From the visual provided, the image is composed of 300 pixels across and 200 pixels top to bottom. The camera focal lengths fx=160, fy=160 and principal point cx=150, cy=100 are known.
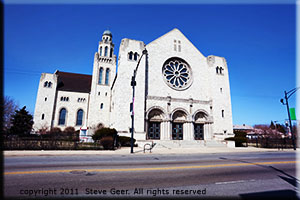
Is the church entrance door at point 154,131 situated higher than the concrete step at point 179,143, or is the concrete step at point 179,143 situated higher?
the church entrance door at point 154,131

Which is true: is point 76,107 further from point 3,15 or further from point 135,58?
point 3,15

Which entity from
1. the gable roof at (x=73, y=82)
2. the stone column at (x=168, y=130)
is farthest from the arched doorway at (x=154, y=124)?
the gable roof at (x=73, y=82)

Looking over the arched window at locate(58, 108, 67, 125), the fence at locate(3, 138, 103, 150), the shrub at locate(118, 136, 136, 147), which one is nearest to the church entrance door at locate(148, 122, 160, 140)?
the shrub at locate(118, 136, 136, 147)

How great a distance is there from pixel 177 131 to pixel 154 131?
14.1 feet

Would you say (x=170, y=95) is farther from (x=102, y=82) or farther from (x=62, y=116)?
(x=62, y=116)

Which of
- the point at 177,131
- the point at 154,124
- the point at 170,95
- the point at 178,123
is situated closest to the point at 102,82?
the point at 170,95

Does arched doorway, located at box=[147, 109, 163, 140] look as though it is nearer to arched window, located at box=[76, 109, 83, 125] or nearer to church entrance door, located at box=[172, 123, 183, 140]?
church entrance door, located at box=[172, 123, 183, 140]

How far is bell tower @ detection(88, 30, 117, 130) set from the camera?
1613 inches

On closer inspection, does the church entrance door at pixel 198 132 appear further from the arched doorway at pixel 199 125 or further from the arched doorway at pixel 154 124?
the arched doorway at pixel 154 124

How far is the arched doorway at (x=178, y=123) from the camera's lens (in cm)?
2827

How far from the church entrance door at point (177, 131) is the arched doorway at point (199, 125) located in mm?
2769

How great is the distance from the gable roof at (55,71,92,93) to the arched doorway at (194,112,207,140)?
31412 mm

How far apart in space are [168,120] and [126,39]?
52.4 ft

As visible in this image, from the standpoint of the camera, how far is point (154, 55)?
29.5 metres
